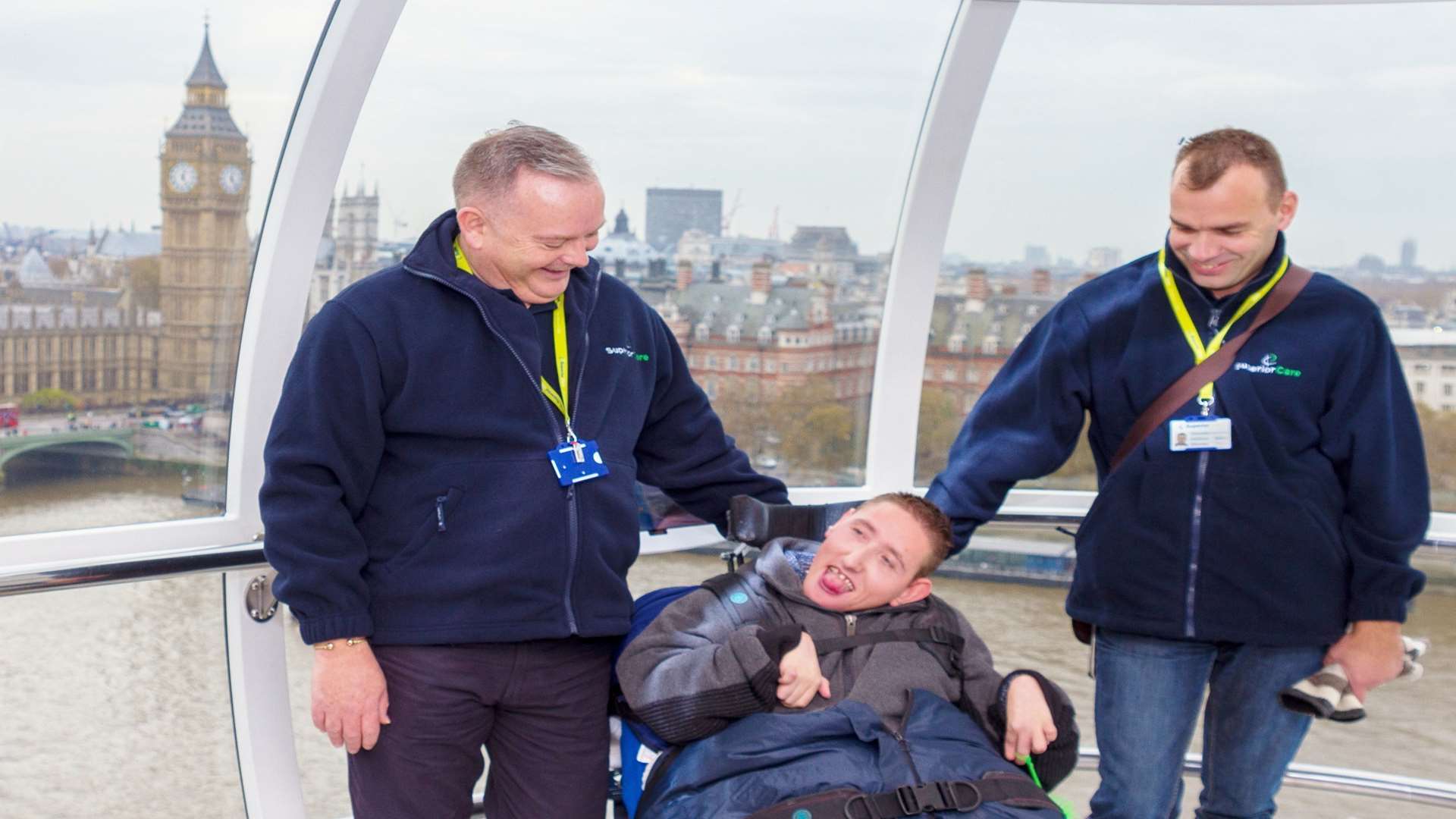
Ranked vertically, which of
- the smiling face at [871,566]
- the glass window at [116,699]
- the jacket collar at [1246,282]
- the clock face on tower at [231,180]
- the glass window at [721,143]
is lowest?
the glass window at [116,699]

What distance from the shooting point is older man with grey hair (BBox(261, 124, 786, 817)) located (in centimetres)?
200

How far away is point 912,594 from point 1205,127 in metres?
42.3

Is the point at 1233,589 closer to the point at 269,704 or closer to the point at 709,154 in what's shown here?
the point at 269,704

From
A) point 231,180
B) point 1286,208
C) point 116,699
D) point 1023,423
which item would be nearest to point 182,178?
point 231,180

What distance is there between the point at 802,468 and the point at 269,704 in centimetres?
3228

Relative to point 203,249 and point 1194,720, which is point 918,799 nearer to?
point 1194,720

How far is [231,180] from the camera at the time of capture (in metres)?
5.18

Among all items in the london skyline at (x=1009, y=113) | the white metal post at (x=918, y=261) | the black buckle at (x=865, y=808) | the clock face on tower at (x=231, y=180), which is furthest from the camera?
the london skyline at (x=1009, y=113)

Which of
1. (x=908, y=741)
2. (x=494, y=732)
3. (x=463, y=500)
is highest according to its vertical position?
(x=463, y=500)

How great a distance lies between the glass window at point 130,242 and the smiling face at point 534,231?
0.80 m

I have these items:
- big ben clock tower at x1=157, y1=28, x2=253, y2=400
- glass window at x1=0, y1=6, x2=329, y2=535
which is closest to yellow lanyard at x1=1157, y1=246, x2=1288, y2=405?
glass window at x1=0, y1=6, x2=329, y2=535

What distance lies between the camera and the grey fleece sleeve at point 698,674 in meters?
1.99

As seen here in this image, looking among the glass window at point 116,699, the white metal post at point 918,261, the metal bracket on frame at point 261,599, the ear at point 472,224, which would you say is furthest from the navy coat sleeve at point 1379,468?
the glass window at point 116,699

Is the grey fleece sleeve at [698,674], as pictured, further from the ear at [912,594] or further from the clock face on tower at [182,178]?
the clock face on tower at [182,178]
